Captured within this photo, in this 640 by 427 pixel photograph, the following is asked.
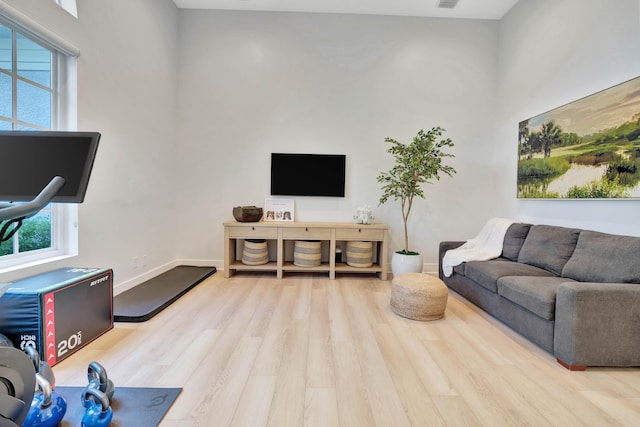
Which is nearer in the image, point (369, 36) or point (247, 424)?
point (247, 424)

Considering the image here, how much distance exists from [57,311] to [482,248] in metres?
3.96

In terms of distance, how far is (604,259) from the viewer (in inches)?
89.4

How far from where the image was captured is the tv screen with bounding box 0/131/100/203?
1.31 metres

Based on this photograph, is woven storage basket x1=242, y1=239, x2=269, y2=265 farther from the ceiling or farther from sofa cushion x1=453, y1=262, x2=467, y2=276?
the ceiling

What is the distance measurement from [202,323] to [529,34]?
4785 mm

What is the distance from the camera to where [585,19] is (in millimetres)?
2828

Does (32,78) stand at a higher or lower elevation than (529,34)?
lower

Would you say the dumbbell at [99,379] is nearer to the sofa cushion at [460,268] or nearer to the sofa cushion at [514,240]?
the sofa cushion at [460,268]

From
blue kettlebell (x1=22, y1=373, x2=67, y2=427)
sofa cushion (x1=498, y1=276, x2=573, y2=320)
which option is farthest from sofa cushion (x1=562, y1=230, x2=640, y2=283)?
blue kettlebell (x1=22, y1=373, x2=67, y2=427)

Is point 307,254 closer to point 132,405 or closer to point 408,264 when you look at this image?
point 408,264

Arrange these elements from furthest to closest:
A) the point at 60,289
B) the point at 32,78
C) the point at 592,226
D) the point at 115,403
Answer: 1. the point at 592,226
2. the point at 32,78
3. the point at 60,289
4. the point at 115,403

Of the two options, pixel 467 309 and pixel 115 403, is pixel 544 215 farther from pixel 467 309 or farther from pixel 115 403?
pixel 115 403

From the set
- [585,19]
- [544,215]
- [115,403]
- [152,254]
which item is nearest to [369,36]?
[585,19]

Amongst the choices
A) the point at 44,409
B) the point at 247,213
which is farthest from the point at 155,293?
the point at 44,409
